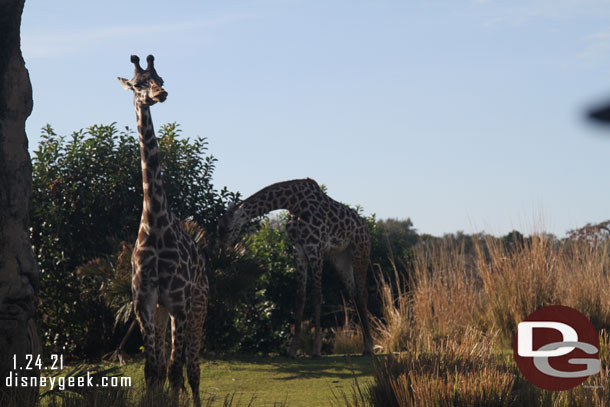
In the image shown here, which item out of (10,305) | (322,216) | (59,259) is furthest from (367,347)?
(10,305)

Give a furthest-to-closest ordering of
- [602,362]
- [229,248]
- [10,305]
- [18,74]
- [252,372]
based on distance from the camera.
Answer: [229,248] → [252,372] → [602,362] → [18,74] → [10,305]

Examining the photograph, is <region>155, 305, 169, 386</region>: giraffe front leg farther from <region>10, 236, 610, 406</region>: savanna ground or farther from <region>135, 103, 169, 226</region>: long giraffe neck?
<region>135, 103, 169, 226</region>: long giraffe neck

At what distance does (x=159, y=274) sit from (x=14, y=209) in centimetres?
131

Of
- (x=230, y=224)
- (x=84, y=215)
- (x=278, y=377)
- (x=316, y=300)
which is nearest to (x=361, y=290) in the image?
(x=316, y=300)

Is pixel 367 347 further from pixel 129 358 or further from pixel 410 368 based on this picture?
pixel 410 368

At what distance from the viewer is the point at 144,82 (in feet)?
21.0

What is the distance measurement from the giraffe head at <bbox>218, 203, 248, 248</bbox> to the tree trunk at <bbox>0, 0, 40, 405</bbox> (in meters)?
4.17

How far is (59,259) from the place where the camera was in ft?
34.5

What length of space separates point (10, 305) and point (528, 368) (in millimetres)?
4246

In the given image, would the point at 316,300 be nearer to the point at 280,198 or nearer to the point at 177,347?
the point at 280,198

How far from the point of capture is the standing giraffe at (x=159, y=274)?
19.7 ft
